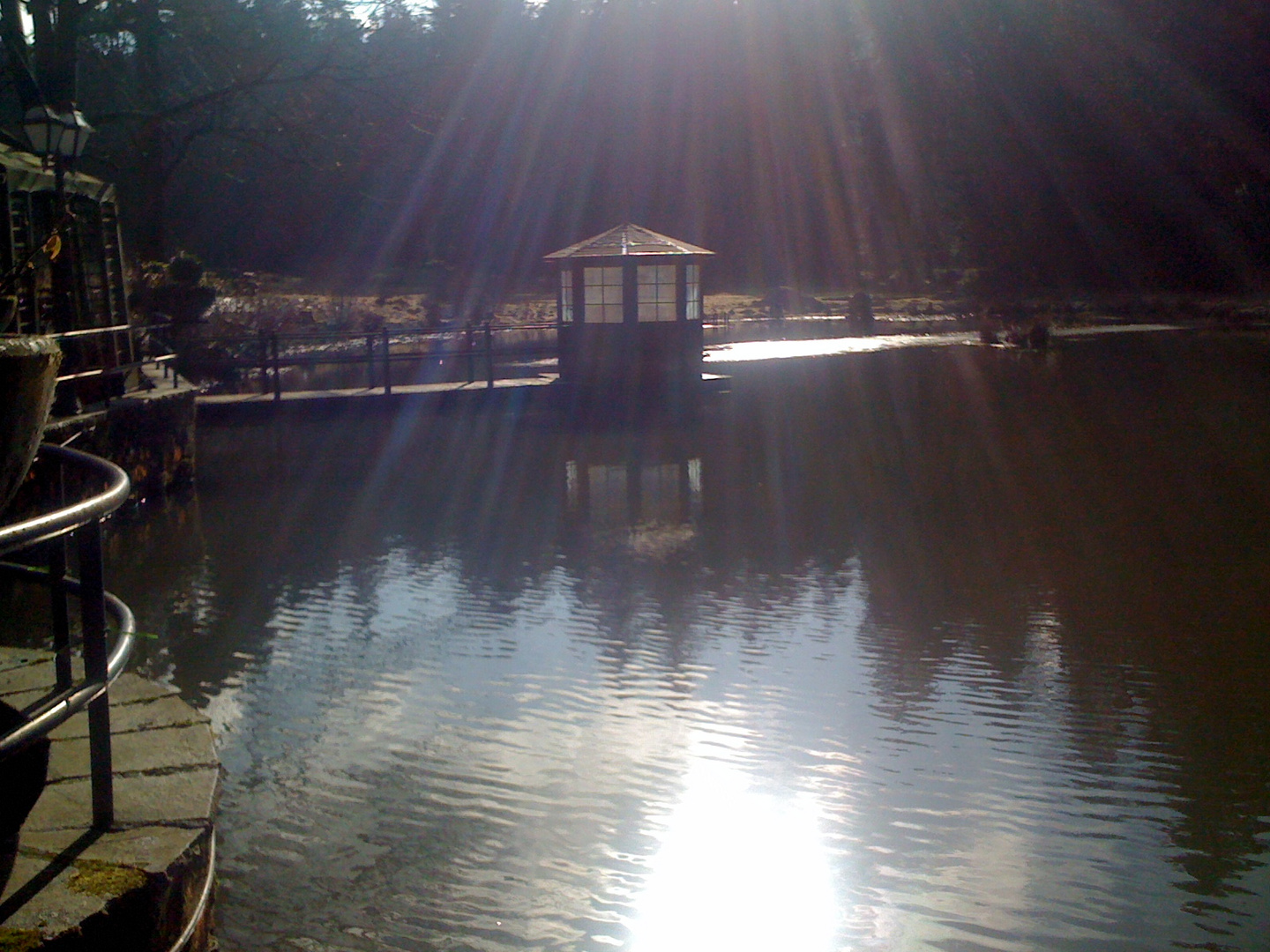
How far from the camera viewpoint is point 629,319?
21.4 metres

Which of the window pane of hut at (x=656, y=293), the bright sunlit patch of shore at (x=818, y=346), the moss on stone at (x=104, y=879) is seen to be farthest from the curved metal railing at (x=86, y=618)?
the bright sunlit patch of shore at (x=818, y=346)

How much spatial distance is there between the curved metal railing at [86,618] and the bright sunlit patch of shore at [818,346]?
2459 cm

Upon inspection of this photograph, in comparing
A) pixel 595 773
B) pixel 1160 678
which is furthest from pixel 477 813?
pixel 1160 678

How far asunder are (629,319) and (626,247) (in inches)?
48.4

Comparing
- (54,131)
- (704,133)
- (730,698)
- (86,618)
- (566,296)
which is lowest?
(730,698)

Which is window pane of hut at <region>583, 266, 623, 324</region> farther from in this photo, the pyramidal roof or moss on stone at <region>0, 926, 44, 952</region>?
moss on stone at <region>0, 926, 44, 952</region>

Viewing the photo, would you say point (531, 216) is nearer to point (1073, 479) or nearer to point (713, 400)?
point (713, 400)

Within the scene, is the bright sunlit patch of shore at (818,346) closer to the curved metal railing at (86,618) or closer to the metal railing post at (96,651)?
the curved metal railing at (86,618)

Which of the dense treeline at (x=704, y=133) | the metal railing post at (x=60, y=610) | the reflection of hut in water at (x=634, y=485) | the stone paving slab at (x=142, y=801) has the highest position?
the dense treeline at (x=704, y=133)

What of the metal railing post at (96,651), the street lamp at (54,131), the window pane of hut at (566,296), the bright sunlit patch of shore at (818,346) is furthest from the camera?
the bright sunlit patch of shore at (818,346)

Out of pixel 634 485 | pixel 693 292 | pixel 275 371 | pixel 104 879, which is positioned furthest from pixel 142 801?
pixel 693 292

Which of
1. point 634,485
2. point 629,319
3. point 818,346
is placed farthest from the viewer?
point 818,346

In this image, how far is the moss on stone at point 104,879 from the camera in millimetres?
2859

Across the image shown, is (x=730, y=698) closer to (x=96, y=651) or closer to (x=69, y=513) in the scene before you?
(x=96, y=651)
